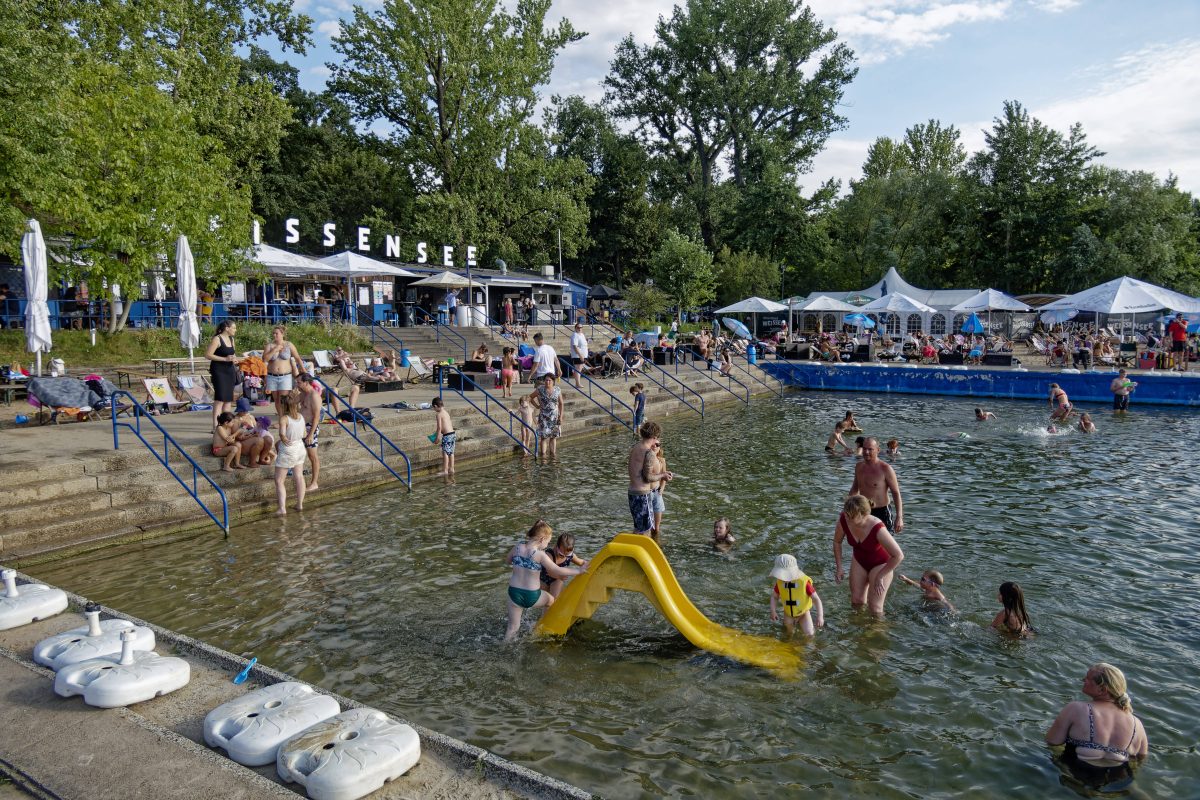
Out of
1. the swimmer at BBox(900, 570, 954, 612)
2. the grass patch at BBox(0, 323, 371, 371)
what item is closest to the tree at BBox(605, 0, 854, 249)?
the grass patch at BBox(0, 323, 371, 371)

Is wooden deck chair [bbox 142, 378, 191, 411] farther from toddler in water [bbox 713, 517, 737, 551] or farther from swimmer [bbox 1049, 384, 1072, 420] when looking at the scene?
swimmer [bbox 1049, 384, 1072, 420]

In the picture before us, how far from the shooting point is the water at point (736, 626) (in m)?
5.66

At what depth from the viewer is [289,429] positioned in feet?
38.4

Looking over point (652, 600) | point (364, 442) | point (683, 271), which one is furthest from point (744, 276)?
point (652, 600)

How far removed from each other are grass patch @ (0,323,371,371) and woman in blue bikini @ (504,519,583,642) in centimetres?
1644

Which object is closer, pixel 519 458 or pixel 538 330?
pixel 519 458

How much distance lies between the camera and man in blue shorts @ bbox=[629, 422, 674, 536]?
9.89 metres

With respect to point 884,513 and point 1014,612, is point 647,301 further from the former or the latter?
point 1014,612

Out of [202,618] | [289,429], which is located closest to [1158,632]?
[202,618]

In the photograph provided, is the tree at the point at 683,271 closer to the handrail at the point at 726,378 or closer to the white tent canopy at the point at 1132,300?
the handrail at the point at 726,378

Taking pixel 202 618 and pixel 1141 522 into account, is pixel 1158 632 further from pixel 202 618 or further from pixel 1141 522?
pixel 202 618

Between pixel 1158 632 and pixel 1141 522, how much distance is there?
4461 mm

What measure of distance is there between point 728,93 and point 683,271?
18.6 meters

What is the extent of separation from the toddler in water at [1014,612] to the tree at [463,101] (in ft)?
118
